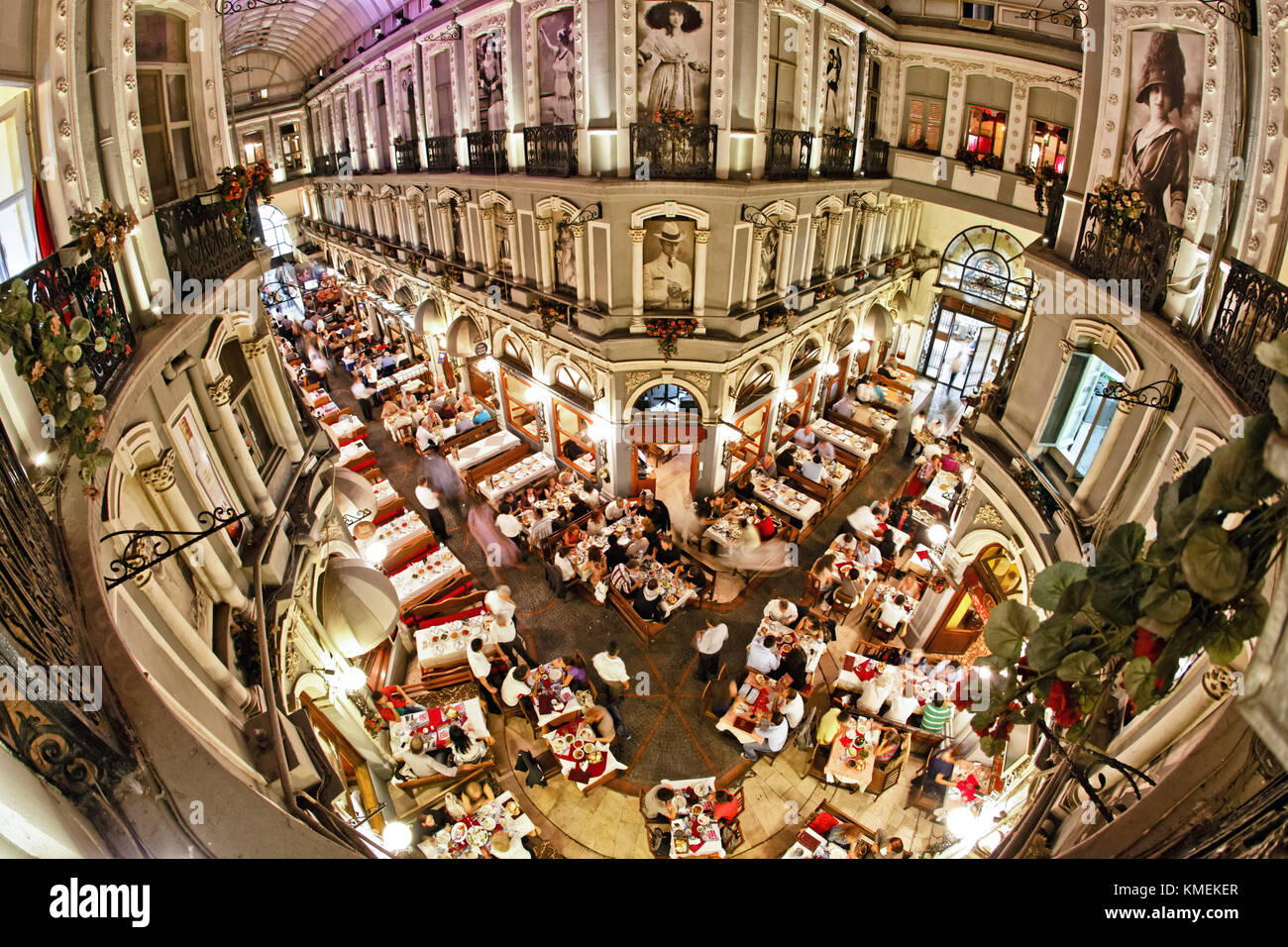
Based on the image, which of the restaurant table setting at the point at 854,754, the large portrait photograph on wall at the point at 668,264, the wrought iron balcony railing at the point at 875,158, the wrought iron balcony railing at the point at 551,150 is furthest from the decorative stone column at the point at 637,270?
the restaurant table setting at the point at 854,754

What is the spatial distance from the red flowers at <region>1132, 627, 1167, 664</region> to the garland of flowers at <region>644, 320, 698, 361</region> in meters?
11.9

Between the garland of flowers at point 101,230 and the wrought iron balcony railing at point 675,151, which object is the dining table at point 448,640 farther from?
the wrought iron balcony railing at point 675,151

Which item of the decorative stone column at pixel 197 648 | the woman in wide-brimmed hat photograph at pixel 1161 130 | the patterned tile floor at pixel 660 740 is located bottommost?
the patterned tile floor at pixel 660 740

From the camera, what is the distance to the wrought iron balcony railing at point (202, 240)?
6082 millimetres

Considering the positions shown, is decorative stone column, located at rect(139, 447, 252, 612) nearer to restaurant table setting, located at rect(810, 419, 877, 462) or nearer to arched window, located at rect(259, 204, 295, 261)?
restaurant table setting, located at rect(810, 419, 877, 462)

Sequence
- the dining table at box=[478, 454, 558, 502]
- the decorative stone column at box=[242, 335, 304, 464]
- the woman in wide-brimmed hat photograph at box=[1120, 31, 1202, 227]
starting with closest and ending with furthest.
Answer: the woman in wide-brimmed hat photograph at box=[1120, 31, 1202, 227]
the decorative stone column at box=[242, 335, 304, 464]
the dining table at box=[478, 454, 558, 502]

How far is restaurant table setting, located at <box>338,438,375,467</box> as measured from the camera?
55.3 ft

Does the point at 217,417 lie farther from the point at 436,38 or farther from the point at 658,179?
the point at 436,38

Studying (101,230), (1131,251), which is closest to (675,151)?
(1131,251)

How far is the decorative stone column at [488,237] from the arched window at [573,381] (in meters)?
3.75

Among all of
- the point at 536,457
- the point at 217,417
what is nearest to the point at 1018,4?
the point at 536,457

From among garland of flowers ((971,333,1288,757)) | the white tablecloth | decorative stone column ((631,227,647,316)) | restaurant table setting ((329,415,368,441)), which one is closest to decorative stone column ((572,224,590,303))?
decorative stone column ((631,227,647,316))

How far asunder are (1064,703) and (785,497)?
12.5 m
